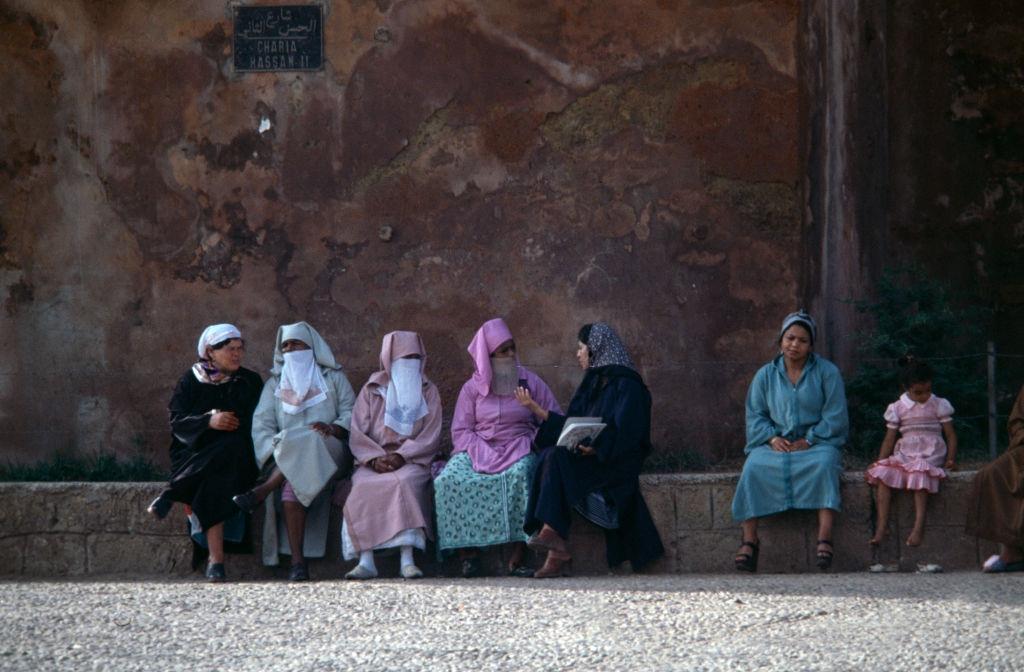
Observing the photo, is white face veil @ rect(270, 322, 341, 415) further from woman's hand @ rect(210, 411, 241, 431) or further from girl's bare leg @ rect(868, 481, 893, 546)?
girl's bare leg @ rect(868, 481, 893, 546)

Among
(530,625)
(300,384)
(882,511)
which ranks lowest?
(530,625)

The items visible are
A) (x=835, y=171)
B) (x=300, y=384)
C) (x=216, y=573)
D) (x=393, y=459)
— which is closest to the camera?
(x=216, y=573)

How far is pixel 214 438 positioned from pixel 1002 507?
3.99 meters

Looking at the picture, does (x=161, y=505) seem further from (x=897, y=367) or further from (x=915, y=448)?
(x=897, y=367)

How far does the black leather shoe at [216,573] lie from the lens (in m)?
7.55

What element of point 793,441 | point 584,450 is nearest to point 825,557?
point 793,441

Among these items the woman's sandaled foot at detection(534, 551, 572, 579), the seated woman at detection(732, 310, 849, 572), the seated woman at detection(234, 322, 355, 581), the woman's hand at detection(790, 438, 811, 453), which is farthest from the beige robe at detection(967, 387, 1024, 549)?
the seated woman at detection(234, 322, 355, 581)

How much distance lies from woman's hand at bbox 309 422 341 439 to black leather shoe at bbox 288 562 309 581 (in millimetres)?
728

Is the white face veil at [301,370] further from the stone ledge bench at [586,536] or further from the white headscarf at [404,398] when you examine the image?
the stone ledge bench at [586,536]

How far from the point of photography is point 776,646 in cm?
529

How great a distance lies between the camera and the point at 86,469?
363 inches

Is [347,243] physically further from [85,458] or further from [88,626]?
[88,626]

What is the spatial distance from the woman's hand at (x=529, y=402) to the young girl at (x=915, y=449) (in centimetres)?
170

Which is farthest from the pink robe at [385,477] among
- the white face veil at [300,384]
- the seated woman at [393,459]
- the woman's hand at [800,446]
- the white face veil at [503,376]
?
the woman's hand at [800,446]
